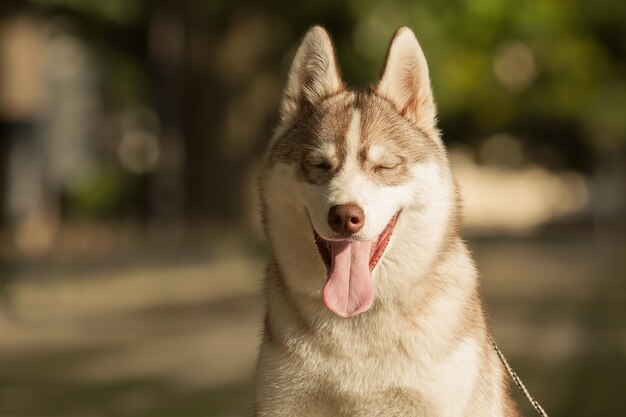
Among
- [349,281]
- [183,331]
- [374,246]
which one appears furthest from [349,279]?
[183,331]

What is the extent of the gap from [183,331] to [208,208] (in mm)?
8409

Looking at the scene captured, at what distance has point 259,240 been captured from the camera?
24781 millimetres

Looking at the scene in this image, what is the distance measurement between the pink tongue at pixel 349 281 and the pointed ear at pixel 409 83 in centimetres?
79

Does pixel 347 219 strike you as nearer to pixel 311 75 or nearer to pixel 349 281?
pixel 349 281

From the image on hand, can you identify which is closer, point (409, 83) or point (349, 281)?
point (349, 281)

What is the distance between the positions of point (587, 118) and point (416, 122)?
38.4 metres

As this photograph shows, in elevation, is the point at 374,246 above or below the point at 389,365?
above

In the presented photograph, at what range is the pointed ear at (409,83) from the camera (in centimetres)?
534

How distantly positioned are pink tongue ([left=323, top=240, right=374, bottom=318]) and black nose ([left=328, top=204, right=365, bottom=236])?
0.16m

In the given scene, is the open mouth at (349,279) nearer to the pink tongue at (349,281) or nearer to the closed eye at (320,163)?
the pink tongue at (349,281)

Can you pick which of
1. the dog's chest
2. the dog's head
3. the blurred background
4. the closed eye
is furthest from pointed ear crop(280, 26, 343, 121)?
the blurred background

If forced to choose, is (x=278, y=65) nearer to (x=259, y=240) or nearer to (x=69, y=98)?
(x=259, y=240)

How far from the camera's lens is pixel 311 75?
5.58m

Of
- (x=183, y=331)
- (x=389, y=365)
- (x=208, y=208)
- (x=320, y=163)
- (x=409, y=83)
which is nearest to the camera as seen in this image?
(x=389, y=365)
